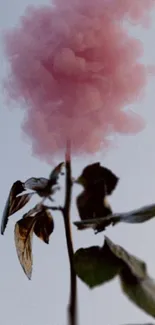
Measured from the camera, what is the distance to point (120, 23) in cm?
62

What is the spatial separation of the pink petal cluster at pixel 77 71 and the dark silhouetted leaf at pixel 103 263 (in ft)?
0.44

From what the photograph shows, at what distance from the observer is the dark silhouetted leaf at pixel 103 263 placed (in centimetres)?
50

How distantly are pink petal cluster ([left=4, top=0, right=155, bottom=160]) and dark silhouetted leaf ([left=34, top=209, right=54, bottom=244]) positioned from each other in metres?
0.08

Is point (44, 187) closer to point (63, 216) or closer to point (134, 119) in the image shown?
point (63, 216)

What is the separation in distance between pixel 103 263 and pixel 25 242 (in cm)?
17

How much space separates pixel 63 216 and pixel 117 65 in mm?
205

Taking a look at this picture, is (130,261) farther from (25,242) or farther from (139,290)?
(25,242)

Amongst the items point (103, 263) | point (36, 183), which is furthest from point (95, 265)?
point (36, 183)

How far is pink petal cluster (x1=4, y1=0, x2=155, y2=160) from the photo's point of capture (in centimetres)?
59

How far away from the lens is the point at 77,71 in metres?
0.59

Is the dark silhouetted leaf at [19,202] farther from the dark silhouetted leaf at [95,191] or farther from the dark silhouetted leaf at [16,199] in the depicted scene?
the dark silhouetted leaf at [95,191]

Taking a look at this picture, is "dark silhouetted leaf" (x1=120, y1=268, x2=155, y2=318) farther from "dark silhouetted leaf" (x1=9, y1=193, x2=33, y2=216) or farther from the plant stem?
"dark silhouetted leaf" (x1=9, y1=193, x2=33, y2=216)

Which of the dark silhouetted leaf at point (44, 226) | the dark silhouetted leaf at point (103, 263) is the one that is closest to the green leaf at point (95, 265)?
the dark silhouetted leaf at point (103, 263)

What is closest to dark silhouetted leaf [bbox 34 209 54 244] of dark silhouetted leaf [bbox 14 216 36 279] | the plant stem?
dark silhouetted leaf [bbox 14 216 36 279]
